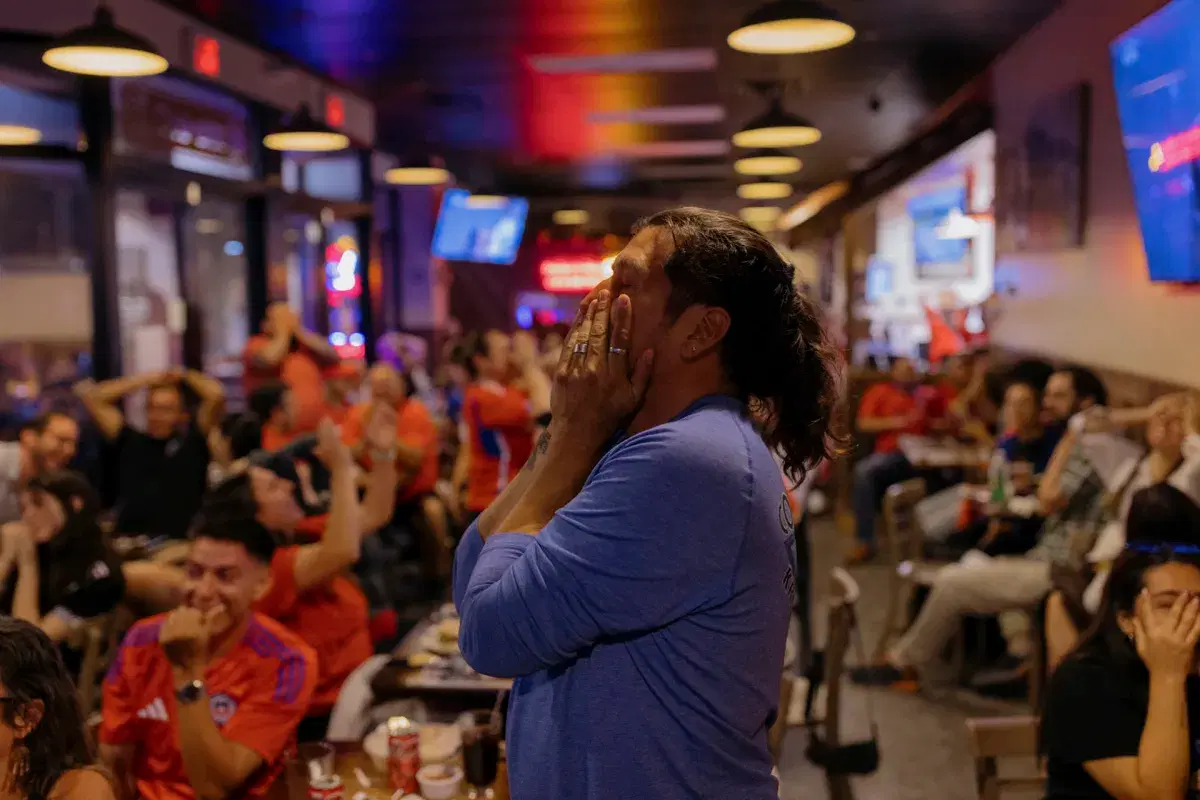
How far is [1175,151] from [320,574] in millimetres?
3511

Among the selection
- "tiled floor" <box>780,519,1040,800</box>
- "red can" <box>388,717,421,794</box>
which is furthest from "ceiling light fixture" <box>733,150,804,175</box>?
"red can" <box>388,717,421,794</box>

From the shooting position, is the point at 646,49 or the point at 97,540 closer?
the point at 97,540

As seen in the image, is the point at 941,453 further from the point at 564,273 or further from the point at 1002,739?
the point at 564,273

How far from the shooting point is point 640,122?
10.9 metres

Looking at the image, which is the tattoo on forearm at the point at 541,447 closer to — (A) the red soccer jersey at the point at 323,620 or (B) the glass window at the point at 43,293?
(A) the red soccer jersey at the point at 323,620

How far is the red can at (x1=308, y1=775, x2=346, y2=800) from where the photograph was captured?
6.97 feet

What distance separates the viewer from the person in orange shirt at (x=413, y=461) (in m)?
6.14

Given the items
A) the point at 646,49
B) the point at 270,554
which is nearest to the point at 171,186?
the point at 646,49

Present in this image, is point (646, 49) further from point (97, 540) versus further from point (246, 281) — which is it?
point (97, 540)

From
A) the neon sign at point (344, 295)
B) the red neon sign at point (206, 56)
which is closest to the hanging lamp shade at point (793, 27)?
Answer: the red neon sign at point (206, 56)

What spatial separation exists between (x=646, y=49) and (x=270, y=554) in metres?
5.57

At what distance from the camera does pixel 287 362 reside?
677cm

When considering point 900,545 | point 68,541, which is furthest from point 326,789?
point 900,545

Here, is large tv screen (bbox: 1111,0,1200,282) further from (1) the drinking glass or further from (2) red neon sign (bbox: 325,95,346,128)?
(2) red neon sign (bbox: 325,95,346,128)
